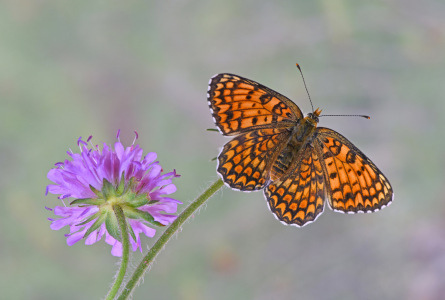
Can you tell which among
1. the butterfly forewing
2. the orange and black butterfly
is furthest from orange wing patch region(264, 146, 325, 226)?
the butterfly forewing

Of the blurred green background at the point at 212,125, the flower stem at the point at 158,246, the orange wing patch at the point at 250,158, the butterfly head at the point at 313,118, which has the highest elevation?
the blurred green background at the point at 212,125

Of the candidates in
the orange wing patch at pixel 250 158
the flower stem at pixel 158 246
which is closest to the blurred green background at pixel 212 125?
the orange wing patch at pixel 250 158

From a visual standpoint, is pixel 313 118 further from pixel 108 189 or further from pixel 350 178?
pixel 108 189

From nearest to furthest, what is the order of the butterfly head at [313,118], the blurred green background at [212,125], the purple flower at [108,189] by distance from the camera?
the purple flower at [108,189] < the butterfly head at [313,118] < the blurred green background at [212,125]

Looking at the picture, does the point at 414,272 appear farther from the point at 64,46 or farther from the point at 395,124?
the point at 64,46

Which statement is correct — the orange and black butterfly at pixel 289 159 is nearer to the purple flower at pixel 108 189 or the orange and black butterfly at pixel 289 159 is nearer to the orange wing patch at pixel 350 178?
the orange wing patch at pixel 350 178

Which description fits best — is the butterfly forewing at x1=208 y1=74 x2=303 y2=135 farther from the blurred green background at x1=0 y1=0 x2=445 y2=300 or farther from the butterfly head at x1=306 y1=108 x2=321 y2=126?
the blurred green background at x1=0 y1=0 x2=445 y2=300

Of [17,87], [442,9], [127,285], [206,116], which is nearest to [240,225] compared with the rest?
[206,116]
